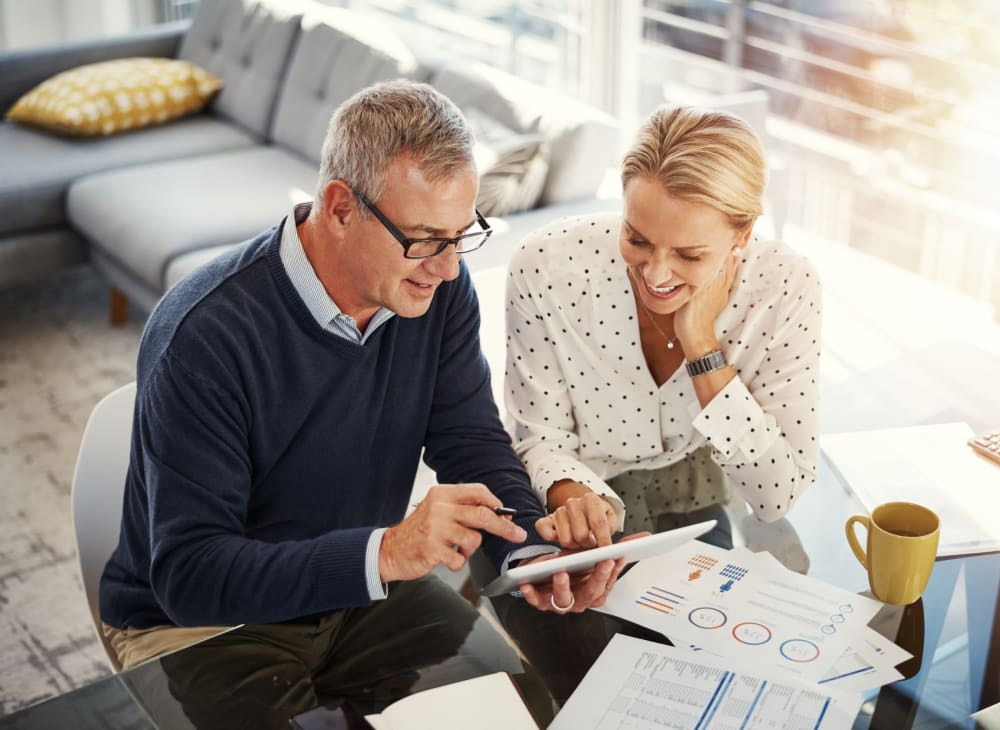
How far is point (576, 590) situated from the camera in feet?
4.45

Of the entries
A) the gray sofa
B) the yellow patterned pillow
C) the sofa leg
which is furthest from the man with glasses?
the yellow patterned pillow

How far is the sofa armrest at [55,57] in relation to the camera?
417 centimetres

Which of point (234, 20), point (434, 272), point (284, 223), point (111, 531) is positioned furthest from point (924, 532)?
point (234, 20)

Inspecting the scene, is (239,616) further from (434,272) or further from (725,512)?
(725,512)

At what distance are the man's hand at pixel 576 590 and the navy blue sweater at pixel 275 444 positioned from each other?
4.8 inches

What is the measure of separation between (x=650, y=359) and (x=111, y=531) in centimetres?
81

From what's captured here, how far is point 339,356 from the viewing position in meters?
1.49

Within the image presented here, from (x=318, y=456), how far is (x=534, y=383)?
0.34 m

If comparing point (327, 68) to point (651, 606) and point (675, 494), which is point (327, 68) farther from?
point (651, 606)

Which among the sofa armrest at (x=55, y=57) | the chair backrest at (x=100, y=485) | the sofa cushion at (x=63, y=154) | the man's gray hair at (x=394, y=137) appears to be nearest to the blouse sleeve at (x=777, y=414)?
the man's gray hair at (x=394, y=137)

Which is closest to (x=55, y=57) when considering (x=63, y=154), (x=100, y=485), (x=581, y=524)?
(x=63, y=154)

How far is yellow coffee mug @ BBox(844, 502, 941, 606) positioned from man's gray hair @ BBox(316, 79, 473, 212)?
652mm

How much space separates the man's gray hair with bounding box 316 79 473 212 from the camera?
1.35 m

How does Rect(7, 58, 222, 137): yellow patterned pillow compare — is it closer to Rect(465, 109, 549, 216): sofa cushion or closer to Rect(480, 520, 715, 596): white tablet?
Rect(465, 109, 549, 216): sofa cushion
